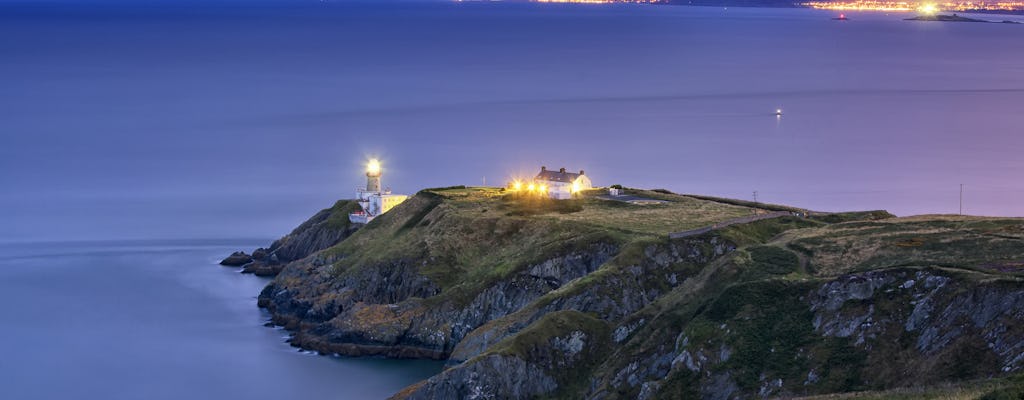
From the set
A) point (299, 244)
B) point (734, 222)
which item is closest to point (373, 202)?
point (299, 244)

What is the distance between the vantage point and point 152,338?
103625 millimetres

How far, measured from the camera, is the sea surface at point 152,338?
9269cm

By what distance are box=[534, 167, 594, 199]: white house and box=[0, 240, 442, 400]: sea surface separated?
67.6 ft

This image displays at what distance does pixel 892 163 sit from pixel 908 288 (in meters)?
114

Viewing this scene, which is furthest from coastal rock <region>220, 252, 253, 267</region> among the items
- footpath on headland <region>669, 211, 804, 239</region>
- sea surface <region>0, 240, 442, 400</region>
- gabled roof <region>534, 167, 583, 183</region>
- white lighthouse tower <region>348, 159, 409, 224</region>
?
footpath on headland <region>669, 211, 804, 239</region>

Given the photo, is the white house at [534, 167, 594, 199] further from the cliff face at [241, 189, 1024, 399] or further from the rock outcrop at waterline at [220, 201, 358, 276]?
the rock outcrop at waterline at [220, 201, 358, 276]

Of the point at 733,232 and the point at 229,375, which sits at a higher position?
the point at 733,232

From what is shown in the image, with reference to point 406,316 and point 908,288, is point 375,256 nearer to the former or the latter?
point 406,316

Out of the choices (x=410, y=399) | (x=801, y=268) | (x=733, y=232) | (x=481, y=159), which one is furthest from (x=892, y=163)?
(x=410, y=399)

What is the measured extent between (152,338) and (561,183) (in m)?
31.3

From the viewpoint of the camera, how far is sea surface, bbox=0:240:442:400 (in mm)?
92688

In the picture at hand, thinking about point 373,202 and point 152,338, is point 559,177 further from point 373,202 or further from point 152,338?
point 152,338

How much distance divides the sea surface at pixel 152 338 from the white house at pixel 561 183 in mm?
20614

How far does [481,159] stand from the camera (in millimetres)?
186125
